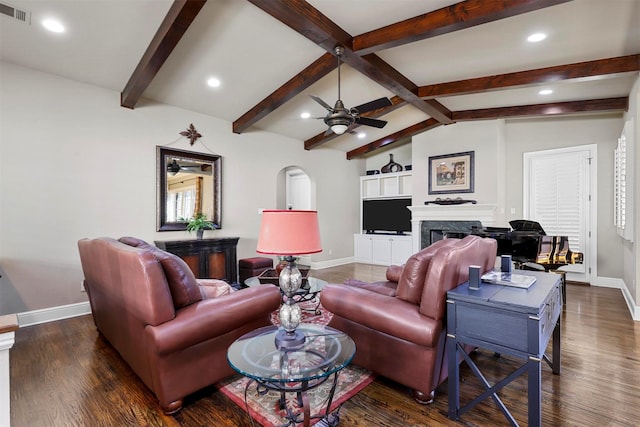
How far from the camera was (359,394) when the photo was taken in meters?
2.08

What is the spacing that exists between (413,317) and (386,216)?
19.0 ft

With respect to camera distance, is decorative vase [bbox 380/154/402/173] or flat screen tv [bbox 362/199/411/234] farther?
decorative vase [bbox 380/154/402/173]

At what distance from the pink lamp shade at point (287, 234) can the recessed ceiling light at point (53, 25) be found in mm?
3191

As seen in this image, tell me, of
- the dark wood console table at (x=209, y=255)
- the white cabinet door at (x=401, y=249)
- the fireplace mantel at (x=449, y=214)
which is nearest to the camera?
the dark wood console table at (x=209, y=255)

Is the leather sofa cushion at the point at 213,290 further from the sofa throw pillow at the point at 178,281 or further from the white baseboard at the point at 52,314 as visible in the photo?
the white baseboard at the point at 52,314

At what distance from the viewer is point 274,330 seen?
1.97 metres

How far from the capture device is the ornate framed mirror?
15.3 ft

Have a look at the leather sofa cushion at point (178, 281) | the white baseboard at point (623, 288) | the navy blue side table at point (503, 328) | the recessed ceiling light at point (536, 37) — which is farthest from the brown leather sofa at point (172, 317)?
the white baseboard at point (623, 288)

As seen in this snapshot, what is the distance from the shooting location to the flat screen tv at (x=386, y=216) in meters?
7.20

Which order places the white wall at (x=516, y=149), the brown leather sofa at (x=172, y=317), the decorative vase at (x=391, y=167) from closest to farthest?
the brown leather sofa at (x=172, y=317) → the white wall at (x=516, y=149) → the decorative vase at (x=391, y=167)

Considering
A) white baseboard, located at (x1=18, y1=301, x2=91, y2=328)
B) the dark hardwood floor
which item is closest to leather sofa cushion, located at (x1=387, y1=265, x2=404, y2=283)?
the dark hardwood floor

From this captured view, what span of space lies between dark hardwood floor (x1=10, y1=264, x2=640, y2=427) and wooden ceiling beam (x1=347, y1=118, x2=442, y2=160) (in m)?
4.53

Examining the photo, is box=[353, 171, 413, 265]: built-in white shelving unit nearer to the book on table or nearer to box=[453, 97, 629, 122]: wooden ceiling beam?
box=[453, 97, 629, 122]: wooden ceiling beam

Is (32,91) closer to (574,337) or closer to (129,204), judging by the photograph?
(129,204)
